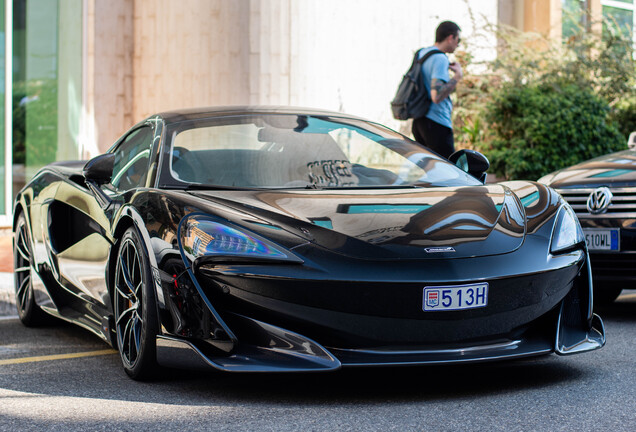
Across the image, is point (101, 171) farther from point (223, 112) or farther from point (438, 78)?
point (438, 78)

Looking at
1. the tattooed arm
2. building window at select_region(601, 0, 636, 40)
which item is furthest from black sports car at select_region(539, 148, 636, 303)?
building window at select_region(601, 0, 636, 40)

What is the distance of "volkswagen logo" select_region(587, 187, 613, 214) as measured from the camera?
6453 mm

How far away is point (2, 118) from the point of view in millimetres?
11570

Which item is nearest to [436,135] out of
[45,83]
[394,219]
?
[394,219]

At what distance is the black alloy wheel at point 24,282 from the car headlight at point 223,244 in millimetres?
2485

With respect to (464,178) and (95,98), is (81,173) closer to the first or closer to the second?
(464,178)

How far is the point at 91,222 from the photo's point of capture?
17.3 feet

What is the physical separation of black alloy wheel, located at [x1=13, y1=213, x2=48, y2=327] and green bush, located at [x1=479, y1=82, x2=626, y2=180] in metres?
7.79

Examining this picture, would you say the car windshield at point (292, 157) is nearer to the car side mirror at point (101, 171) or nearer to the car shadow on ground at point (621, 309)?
the car side mirror at point (101, 171)

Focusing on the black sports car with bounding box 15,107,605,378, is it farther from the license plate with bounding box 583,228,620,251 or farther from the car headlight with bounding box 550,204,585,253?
the license plate with bounding box 583,228,620,251

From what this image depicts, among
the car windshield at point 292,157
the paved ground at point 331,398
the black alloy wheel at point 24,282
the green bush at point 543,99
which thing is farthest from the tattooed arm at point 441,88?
the green bush at point 543,99

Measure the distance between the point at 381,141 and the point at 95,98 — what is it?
772cm

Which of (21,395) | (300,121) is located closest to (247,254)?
(21,395)

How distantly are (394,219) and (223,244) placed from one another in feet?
2.40
